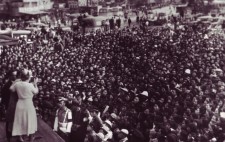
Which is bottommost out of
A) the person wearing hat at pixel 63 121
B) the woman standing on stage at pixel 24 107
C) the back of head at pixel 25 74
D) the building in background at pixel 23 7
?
the person wearing hat at pixel 63 121

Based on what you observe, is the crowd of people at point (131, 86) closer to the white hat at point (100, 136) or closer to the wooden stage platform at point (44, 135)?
the white hat at point (100, 136)

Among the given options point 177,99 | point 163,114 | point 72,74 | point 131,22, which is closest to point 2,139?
point 163,114

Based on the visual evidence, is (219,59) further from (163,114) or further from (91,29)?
(91,29)

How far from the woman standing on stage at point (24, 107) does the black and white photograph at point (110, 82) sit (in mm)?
15

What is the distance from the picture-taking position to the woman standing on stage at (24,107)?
232 inches

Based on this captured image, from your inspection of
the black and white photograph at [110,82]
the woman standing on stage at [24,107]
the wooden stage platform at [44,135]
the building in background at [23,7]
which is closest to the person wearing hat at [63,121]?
the black and white photograph at [110,82]

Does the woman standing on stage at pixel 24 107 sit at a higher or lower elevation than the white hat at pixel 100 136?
higher

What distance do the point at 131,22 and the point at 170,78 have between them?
20552mm

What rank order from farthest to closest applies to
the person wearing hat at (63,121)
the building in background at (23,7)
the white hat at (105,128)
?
the building in background at (23,7) < the person wearing hat at (63,121) < the white hat at (105,128)

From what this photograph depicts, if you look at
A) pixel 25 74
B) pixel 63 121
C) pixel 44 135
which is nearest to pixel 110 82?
pixel 63 121

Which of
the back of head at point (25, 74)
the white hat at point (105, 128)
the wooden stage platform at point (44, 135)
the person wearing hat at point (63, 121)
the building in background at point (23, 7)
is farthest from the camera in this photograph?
the building in background at point (23, 7)

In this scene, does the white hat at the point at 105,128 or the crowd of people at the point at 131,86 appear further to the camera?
the crowd of people at the point at 131,86

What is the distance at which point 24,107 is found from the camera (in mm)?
5988

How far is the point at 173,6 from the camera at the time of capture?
3725cm
